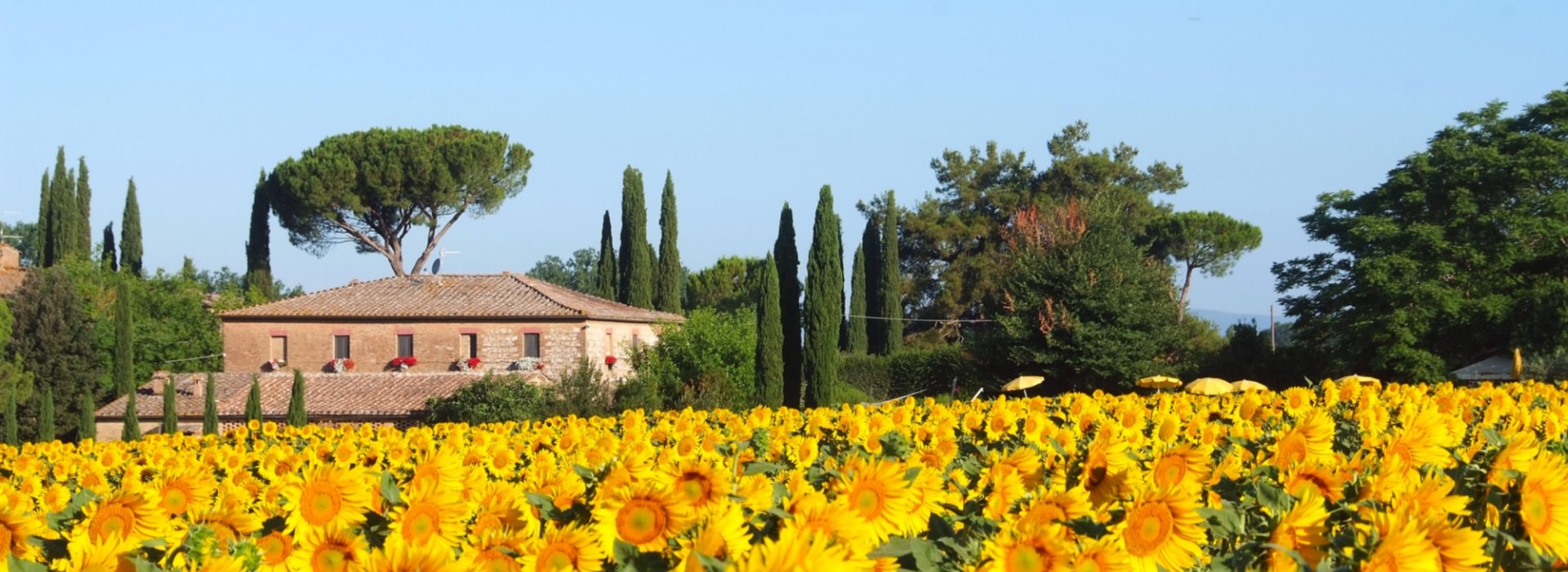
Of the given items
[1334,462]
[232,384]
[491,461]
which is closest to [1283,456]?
[1334,462]

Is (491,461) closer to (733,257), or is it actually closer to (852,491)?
(852,491)

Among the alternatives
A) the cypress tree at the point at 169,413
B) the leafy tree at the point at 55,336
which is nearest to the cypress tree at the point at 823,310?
the cypress tree at the point at 169,413

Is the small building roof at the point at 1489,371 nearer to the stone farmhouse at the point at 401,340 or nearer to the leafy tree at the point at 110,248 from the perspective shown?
the stone farmhouse at the point at 401,340

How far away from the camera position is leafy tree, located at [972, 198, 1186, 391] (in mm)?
45125

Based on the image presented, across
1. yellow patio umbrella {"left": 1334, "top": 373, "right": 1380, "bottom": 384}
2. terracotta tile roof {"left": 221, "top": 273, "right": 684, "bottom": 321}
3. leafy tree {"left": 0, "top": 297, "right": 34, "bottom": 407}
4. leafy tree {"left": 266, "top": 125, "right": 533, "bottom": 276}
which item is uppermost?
leafy tree {"left": 266, "top": 125, "right": 533, "bottom": 276}

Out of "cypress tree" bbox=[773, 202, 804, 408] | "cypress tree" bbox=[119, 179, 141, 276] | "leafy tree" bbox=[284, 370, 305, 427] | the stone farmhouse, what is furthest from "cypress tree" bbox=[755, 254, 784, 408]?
"cypress tree" bbox=[119, 179, 141, 276]

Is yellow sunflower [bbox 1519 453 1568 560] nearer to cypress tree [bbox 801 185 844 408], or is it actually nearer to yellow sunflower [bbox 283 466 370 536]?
yellow sunflower [bbox 283 466 370 536]

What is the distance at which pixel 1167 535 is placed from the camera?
4.08 metres

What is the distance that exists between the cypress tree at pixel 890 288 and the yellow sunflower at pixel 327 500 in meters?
55.0

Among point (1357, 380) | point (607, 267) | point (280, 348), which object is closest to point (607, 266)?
point (607, 267)

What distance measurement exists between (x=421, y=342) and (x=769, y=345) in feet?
44.6

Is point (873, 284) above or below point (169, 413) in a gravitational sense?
above

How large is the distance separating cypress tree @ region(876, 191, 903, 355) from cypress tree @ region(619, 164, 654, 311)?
27.5 feet

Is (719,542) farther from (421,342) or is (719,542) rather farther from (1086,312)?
(421,342)
